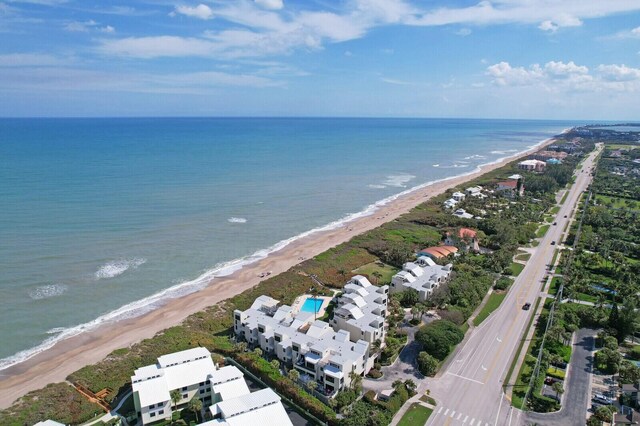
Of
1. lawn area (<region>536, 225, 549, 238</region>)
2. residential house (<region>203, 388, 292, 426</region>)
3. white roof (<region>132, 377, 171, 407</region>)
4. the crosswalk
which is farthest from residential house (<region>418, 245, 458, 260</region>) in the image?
white roof (<region>132, 377, 171, 407</region>)

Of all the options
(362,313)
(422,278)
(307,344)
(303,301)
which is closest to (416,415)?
(307,344)

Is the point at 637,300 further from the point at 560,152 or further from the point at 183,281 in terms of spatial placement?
the point at 560,152

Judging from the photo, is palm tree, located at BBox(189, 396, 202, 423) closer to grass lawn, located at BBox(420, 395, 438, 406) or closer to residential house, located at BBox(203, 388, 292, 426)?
residential house, located at BBox(203, 388, 292, 426)

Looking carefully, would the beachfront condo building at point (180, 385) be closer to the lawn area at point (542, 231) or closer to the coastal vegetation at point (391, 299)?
the coastal vegetation at point (391, 299)

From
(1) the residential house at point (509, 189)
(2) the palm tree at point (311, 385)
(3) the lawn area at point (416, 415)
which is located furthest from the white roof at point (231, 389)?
(1) the residential house at point (509, 189)

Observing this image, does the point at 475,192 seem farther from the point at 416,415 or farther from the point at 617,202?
the point at 416,415

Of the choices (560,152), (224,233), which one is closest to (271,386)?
(224,233)

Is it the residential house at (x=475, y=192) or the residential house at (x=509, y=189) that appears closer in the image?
the residential house at (x=475, y=192)
